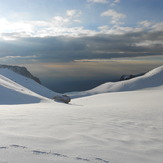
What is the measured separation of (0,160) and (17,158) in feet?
0.74

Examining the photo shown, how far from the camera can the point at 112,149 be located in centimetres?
342

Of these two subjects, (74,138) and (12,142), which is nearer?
(12,142)

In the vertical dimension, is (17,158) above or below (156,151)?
above

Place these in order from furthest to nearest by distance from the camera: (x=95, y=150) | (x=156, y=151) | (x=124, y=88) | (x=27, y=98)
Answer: (x=124, y=88) < (x=27, y=98) < (x=156, y=151) < (x=95, y=150)

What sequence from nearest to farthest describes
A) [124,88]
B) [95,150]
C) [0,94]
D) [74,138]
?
[95,150] < [74,138] < [0,94] < [124,88]

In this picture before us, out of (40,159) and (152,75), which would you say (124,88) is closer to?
(152,75)

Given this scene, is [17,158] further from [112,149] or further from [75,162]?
[112,149]

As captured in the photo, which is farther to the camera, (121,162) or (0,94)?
(0,94)

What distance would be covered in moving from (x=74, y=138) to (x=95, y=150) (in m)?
0.90

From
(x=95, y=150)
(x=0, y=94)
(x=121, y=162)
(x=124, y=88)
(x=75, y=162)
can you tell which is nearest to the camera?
(x=75, y=162)

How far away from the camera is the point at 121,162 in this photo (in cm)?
278

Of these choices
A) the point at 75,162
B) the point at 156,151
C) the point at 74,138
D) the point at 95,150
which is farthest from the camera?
the point at 74,138

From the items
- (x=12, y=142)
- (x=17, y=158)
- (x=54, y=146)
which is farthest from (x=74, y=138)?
(x=17, y=158)

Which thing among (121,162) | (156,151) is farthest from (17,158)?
(156,151)
